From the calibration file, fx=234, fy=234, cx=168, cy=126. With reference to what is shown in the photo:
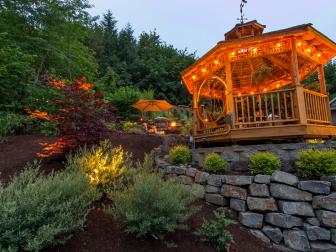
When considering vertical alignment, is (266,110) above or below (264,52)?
below

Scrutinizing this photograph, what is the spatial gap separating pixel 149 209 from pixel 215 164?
215 centimetres

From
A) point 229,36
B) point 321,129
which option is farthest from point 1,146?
point 321,129

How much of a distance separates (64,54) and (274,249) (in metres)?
10.4

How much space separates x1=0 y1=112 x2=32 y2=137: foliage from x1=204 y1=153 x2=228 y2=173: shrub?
6379mm

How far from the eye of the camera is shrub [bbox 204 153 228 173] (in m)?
4.82

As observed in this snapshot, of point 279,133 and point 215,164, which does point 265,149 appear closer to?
point 279,133

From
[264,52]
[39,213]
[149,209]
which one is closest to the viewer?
[39,213]

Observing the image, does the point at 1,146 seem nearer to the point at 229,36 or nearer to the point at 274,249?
the point at 274,249

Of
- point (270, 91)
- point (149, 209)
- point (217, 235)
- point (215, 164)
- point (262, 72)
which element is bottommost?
point (217, 235)

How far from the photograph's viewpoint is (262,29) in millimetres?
7859

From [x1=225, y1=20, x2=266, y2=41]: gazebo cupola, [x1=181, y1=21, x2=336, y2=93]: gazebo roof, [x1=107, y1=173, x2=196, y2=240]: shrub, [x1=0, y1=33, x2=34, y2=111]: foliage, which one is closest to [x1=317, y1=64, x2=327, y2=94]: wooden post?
[x1=181, y1=21, x2=336, y2=93]: gazebo roof

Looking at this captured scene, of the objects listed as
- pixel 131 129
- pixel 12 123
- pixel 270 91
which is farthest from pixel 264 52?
pixel 12 123

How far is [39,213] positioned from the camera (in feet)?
8.66

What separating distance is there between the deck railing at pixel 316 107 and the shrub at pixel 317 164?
1650 millimetres
